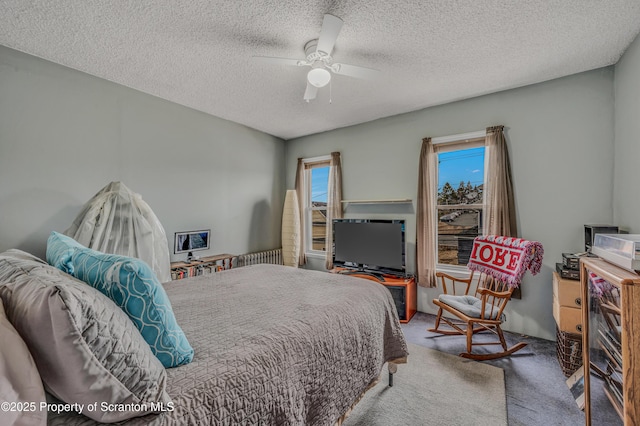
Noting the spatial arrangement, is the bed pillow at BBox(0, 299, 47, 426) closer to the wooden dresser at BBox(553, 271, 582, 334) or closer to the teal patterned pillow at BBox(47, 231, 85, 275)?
the teal patterned pillow at BBox(47, 231, 85, 275)

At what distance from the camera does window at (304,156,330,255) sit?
4.76 metres

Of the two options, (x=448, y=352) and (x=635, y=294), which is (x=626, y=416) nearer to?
(x=635, y=294)

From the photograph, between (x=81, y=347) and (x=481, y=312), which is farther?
(x=481, y=312)

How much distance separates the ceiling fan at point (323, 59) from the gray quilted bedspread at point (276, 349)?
5.28ft

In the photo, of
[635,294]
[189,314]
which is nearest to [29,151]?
[189,314]

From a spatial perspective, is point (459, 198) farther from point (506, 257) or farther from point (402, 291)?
point (402, 291)

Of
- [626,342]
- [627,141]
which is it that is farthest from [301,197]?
[626,342]

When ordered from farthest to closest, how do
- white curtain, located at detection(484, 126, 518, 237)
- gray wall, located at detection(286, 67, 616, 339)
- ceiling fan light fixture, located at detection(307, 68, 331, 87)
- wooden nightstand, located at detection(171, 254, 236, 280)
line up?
wooden nightstand, located at detection(171, 254, 236, 280), white curtain, located at detection(484, 126, 518, 237), gray wall, located at detection(286, 67, 616, 339), ceiling fan light fixture, located at detection(307, 68, 331, 87)

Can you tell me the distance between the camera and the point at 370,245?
3893 millimetres

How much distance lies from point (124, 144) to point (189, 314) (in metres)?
2.48

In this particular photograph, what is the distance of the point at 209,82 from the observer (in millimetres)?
2914

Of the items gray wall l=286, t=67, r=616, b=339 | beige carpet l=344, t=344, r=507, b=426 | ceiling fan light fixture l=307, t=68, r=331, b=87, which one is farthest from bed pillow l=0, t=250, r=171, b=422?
gray wall l=286, t=67, r=616, b=339

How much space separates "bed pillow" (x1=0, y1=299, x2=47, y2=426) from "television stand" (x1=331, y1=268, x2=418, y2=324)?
2926 mm

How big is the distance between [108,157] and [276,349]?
2942mm
